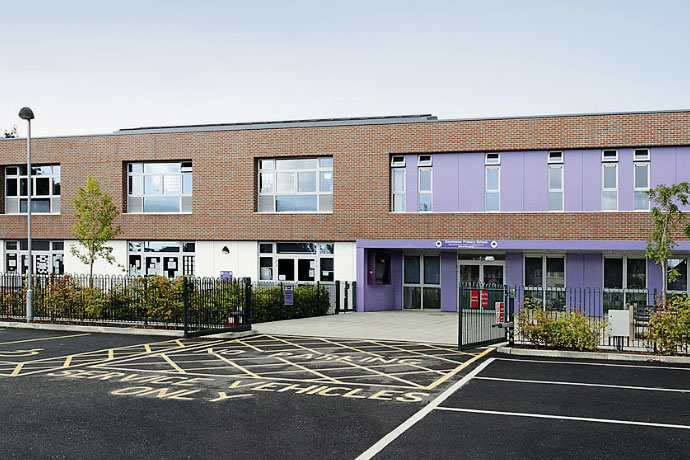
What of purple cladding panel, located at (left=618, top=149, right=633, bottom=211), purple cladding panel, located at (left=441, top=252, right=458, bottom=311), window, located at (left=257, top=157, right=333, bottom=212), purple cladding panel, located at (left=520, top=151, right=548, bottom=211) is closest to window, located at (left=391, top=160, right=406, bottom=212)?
window, located at (left=257, top=157, right=333, bottom=212)

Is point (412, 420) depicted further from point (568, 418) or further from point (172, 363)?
point (172, 363)

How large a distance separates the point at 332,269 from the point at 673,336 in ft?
51.4

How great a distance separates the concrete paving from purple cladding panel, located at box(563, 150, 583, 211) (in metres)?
5.90

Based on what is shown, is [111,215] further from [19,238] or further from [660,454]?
[660,454]

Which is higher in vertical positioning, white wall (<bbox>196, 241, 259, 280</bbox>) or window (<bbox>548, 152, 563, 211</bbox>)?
window (<bbox>548, 152, 563, 211</bbox>)

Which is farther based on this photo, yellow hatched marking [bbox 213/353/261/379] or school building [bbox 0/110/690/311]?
school building [bbox 0/110/690/311]

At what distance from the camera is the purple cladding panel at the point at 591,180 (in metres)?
25.5

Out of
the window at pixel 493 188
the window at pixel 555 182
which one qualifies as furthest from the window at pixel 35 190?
the window at pixel 555 182

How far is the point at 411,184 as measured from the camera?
2755 cm

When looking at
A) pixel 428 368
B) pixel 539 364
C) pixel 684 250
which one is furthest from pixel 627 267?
pixel 428 368

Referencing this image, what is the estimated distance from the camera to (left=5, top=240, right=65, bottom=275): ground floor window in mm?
31781

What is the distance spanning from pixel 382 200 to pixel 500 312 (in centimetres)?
1155

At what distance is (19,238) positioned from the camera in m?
32.1

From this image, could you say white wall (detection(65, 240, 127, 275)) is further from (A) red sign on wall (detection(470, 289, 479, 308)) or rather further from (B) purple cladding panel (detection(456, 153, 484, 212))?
(A) red sign on wall (detection(470, 289, 479, 308))
